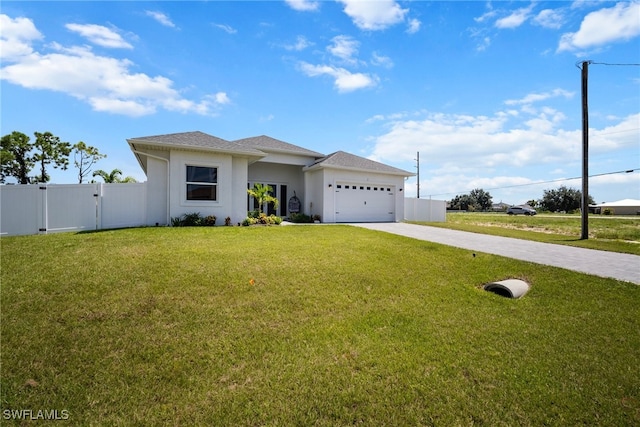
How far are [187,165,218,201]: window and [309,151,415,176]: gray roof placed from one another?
253 inches

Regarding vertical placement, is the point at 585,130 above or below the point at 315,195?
above

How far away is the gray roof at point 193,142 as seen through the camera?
11.6 meters

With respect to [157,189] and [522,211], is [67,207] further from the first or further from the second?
[522,211]

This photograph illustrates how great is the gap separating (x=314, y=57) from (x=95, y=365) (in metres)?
11.3

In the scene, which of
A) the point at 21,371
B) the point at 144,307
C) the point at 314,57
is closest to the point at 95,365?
the point at 21,371

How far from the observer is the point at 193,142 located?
12.5 metres

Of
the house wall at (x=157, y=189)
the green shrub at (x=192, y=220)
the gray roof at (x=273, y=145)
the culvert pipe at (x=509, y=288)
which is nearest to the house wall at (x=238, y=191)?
the green shrub at (x=192, y=220)

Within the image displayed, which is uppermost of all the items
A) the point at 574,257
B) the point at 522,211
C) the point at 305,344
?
the point at 522,211

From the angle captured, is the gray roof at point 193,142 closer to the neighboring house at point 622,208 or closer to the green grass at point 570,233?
the green grass at point 570,233

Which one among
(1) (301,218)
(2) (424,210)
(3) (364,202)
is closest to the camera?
(1) (301,218)

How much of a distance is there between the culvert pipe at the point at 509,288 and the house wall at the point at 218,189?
1098cm

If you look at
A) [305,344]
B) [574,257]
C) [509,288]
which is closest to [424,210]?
[574,257]

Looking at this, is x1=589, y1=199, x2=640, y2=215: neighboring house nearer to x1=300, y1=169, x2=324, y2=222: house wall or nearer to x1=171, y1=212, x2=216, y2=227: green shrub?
x1=300, y1=169, x2=324, y2=222: house wall

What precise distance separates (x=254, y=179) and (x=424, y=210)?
43.8 ft
